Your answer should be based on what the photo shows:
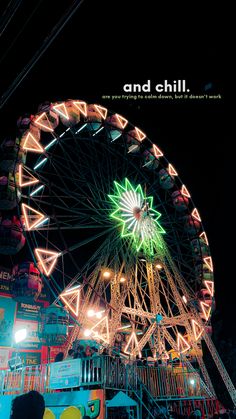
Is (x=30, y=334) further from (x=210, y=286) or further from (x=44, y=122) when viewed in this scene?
(x=44, y=122)

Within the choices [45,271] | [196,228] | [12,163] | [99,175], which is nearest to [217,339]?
[196,228]

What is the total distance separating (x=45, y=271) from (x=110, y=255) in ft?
17.3

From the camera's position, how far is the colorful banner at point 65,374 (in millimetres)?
8156

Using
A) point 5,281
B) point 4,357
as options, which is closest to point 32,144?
point 5,281

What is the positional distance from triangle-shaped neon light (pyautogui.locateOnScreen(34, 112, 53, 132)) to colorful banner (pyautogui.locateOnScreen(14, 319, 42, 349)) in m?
13.4

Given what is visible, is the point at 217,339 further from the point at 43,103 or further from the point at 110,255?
the point at 43,103

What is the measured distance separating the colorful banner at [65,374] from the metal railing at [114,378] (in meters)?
0.05

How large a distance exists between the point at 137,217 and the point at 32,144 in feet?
19.9

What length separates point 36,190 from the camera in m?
12.9

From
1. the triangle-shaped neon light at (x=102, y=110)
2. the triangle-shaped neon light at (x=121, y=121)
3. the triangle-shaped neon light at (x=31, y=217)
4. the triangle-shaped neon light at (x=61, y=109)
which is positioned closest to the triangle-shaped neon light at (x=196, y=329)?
the triangle-shaped neon light at (x=31, y=217)

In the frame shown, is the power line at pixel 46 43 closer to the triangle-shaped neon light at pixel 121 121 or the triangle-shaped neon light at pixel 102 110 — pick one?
the triangle-shaped neon light at pixel 102 110

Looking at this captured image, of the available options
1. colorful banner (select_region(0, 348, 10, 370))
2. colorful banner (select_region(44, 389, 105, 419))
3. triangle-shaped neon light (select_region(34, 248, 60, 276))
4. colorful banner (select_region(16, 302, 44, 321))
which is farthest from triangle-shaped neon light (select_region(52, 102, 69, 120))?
colorful banner (select_region(0, 348, 10, 370))

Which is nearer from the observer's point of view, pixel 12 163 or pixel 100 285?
pixel 12 163

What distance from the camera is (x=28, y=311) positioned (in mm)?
21875
